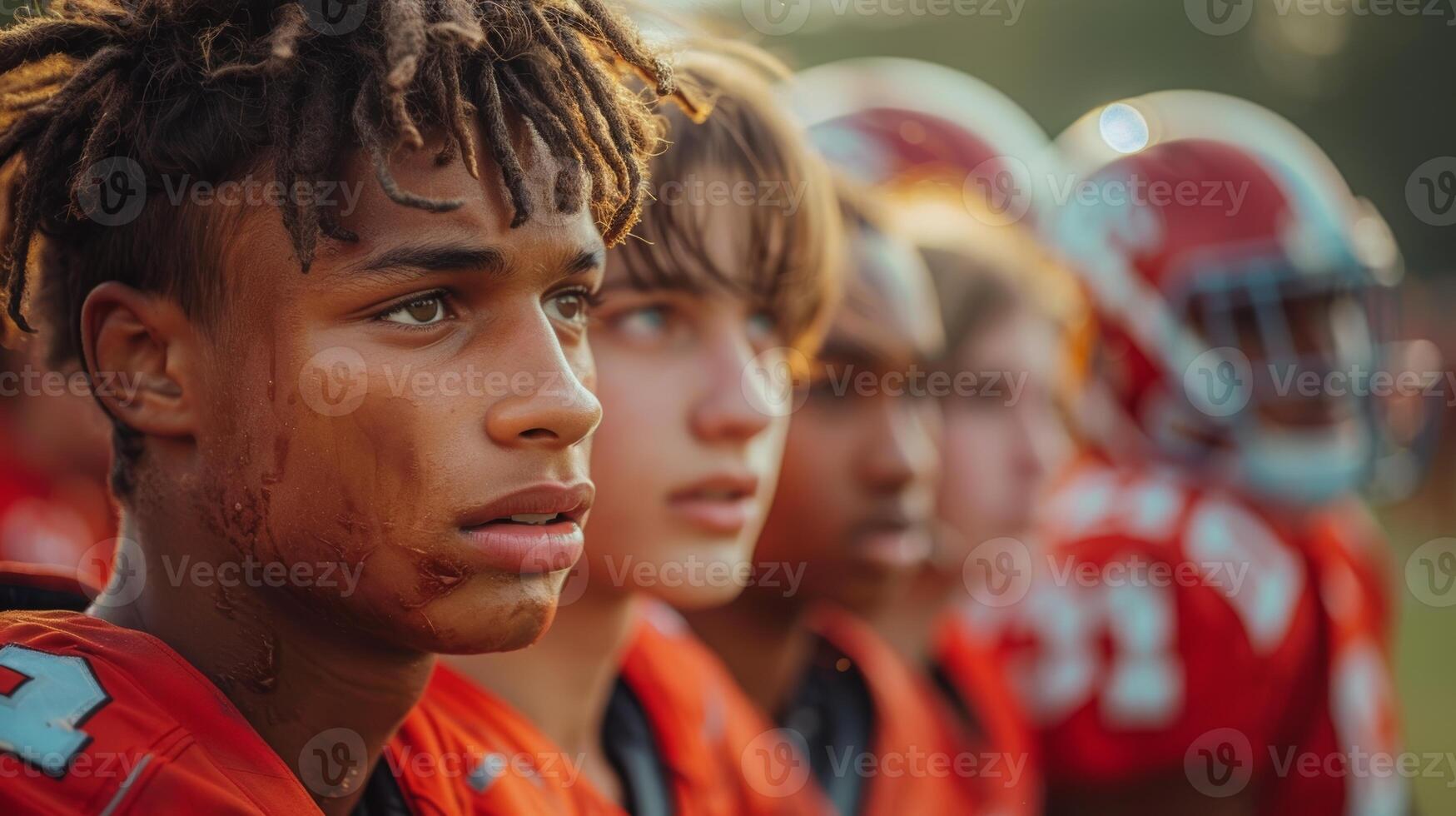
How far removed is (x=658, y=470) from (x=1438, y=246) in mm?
21009

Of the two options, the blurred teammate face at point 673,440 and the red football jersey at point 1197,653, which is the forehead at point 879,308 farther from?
the red football jersey at point 1197,653

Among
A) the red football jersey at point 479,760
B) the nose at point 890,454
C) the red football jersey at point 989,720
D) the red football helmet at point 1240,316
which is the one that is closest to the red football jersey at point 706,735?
the red football jersey at point 479,760

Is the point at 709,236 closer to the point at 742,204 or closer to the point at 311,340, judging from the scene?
the point at 742,204

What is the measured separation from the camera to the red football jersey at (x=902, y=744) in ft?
9.75

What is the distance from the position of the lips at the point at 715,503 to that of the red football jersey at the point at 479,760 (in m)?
0.38

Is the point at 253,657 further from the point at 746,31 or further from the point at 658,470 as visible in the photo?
the point at 746,31

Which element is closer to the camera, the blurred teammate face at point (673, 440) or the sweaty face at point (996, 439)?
the blurred teammate face at point (673, 440)

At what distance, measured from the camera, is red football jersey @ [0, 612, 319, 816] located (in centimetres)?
115

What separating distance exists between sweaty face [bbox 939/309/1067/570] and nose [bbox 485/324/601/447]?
238 cm

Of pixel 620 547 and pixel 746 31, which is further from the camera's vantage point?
pixel 746 31

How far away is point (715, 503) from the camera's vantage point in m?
2.03

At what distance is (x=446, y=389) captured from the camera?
1.35 meters

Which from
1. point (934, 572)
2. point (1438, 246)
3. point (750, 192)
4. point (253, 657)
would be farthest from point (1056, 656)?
point (1438, 246)

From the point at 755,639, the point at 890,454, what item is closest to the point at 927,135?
the point at 890,454
